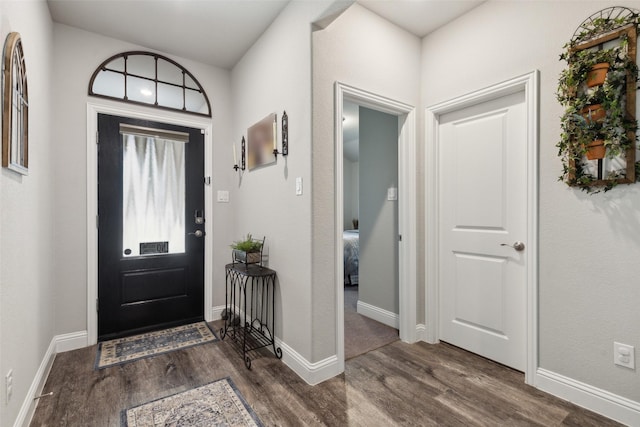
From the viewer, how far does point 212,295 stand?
3203 mm

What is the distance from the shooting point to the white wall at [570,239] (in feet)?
5.34

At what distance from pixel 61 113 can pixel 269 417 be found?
9.34ft

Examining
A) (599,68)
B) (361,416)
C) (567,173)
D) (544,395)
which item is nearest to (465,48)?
(599,68)

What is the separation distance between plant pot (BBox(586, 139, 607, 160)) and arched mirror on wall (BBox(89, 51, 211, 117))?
10.4 feet

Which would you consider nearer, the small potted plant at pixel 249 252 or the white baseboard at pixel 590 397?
the white baseboard at pixel 590 397

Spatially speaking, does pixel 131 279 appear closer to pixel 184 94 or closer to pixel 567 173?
pixel 184 94

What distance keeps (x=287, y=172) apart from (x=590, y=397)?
2.32 meters

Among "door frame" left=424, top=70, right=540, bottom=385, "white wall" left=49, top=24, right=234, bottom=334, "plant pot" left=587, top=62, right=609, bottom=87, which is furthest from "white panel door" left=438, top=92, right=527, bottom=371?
"white wall" left=49, top=24, right=234, bottom=334

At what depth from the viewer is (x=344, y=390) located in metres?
1.95

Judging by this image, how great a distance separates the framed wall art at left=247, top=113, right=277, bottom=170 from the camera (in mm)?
2465

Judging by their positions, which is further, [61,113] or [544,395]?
[61,113]

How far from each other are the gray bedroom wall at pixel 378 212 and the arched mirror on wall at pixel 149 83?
69.0 inches

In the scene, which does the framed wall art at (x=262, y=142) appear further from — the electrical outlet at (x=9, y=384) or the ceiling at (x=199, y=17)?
the electrical outlet at (x=9, y=384)

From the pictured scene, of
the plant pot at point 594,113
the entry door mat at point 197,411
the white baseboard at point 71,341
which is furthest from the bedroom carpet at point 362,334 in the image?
the white baseboard at point 71,341
